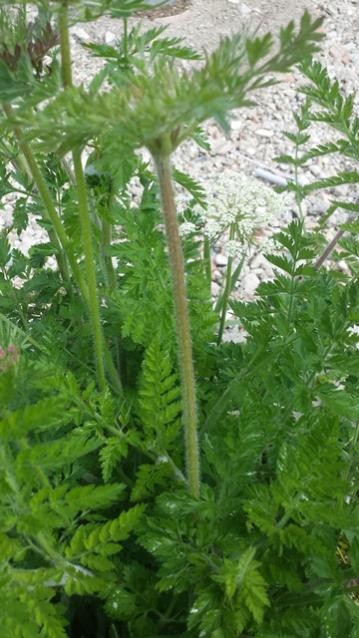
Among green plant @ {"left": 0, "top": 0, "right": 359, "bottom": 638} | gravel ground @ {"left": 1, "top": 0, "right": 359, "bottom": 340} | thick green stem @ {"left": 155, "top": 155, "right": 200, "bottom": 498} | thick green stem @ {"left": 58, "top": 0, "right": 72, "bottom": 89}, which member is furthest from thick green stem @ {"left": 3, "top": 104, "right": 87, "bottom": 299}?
gravel ground @ {"left": 1, "top": 0, "right": 359, "bottom": 340}

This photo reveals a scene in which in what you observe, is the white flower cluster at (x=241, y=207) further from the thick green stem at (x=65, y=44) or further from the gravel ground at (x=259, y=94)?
the gravel ground at (x=259, y=94)

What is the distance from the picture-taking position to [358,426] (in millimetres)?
1498

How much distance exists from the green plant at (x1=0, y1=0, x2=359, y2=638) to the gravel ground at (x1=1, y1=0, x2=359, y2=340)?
4.74 feet

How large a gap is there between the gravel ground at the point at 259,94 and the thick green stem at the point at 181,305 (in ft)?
6.17

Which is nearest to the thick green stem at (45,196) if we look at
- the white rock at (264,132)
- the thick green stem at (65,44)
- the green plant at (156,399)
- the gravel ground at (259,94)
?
the green plant at (156,399)

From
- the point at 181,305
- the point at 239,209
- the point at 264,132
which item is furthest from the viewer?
the point at 264,132

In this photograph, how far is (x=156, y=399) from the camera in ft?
4.37

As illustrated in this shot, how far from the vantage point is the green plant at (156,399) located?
31.9 inches

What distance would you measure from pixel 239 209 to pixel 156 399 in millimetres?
543

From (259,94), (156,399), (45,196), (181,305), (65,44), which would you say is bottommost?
(156,399)

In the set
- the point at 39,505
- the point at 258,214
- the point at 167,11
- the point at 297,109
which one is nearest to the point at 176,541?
the point at 39,505

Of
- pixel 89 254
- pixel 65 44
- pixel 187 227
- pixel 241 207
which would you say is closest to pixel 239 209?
pixel 241 207

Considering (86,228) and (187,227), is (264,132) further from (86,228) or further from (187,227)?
(86,228)

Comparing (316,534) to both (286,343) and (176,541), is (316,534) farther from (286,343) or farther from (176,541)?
(286,343)
